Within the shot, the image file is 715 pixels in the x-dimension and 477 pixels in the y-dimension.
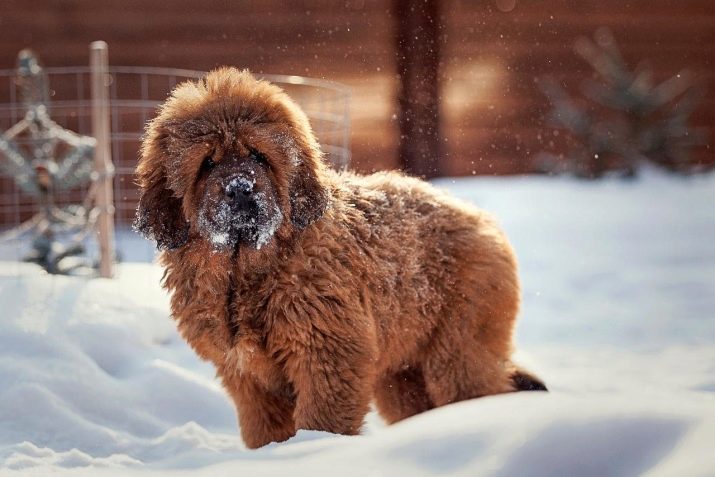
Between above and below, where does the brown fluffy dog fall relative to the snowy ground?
above

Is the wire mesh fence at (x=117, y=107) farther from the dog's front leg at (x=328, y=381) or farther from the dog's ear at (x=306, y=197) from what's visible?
the dog's front leg at (x=328, y=381)

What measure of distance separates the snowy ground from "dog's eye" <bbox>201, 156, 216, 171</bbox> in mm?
1077

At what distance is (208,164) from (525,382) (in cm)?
178

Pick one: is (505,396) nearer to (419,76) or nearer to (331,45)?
(419,76)

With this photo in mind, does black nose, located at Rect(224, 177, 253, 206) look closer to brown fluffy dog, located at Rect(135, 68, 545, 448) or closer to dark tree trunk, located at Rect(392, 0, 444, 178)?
brown fluffy dog, located at Rect(135, 68, 545, 448)

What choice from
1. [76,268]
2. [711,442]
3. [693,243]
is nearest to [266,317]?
[711,442]

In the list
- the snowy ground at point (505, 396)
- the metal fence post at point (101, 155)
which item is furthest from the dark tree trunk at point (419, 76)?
the metal fence post at point (101, 155)

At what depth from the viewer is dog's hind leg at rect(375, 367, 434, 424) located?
402 cm

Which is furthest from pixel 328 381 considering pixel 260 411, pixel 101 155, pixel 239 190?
pixel 101 155

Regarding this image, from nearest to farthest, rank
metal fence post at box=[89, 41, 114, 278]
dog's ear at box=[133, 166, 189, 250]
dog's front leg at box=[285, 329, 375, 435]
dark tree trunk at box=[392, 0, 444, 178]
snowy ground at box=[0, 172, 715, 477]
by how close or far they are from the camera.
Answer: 1. snowy ground at box=[0, 172, 715, 477]
2. dog's front leg at box=[285, 329, 375, 435]
3. dog's ear at box=[133, 166, 189, 250]
4. metal fence post at box=[89, 41, 114, 278]
5. dark tree trunk at box=[392, 0, 444, 178]

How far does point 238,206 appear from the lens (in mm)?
3131

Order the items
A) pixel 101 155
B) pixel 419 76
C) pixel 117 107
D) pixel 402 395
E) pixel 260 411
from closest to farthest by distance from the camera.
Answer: pixel 260 411, pixel 402 395, pixel 101 155, pixel 117 107, pixel 419 76

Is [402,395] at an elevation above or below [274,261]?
below

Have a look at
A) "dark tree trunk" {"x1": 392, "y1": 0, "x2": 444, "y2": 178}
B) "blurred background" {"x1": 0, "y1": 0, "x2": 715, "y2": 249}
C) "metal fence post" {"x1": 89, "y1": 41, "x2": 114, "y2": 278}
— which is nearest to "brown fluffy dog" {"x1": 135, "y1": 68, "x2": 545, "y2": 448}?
"metal fence post" {"x1": 89, "y1": 41, "x2": 114, "y2": 278}
